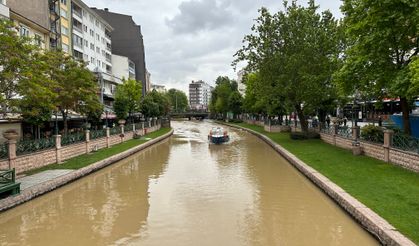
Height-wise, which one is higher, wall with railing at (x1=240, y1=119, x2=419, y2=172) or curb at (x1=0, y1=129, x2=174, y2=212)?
wall with railing at (x1=240, y1=119, x2=419, y2=172)

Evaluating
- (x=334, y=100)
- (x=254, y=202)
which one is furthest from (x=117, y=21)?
(x=254, y=202)

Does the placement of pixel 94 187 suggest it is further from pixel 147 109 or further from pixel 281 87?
pixel 147 109

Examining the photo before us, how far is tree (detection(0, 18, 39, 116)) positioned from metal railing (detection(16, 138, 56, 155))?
409 centimetres

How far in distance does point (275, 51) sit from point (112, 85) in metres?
35.3

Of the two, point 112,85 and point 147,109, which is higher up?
point 112,85

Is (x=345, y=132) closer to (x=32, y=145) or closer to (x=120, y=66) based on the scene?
(x=32, y=145)

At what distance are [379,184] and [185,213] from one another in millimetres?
7597

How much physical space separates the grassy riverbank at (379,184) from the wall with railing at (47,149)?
50.7 feet

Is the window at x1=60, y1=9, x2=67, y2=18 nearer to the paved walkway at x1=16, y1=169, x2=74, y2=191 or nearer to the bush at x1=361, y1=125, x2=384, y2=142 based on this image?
the paved walkway at x1=16, y1=169, x2=74, y2=191

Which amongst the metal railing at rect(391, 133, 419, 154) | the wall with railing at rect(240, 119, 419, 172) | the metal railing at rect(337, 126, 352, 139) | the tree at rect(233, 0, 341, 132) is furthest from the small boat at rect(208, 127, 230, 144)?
the metal railing at rect(391, 133, 419, 154)

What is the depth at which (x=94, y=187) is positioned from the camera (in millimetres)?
18141

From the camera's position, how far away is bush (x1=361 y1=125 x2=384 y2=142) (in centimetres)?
2128

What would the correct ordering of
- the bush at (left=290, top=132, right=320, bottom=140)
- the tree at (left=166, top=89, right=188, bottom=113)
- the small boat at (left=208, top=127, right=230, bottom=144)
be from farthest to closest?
1. the tree at (left=166, top=89, right=188, bottom=113)
2. the small boat at (left=208, top=127, right=230, bottom=144)
3. the bush at (left=290, top=132, right=320, bottom=140)

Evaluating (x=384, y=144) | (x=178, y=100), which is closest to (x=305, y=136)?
(x=384, y=144)
